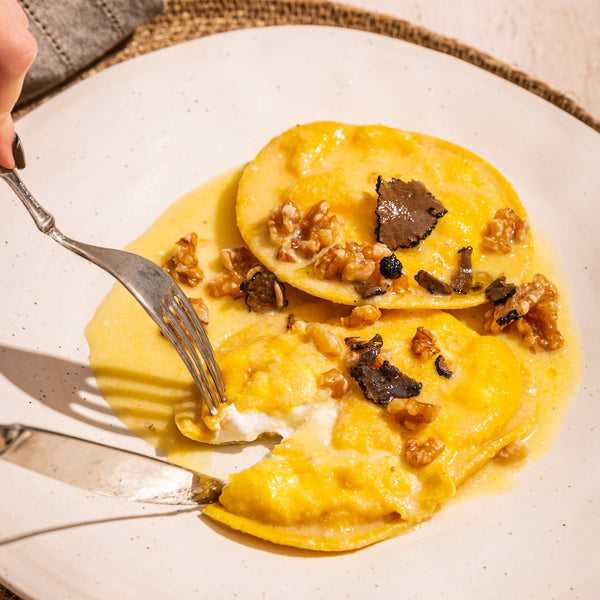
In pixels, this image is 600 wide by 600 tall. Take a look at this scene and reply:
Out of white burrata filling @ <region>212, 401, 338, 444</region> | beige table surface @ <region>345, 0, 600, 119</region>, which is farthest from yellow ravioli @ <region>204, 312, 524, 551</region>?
beige table surface @ <region>345, 0, 600, 119</region>

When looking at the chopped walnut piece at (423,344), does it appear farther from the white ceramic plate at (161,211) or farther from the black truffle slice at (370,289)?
the white ceramic plate at (161,211)

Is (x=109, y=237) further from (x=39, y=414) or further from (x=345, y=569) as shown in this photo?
(x=345, y=569)

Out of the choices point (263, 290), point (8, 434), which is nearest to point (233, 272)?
point (263, 290)

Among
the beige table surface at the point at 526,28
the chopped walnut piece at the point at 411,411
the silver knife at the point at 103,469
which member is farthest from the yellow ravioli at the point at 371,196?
the beige table surface at the point at 526,28

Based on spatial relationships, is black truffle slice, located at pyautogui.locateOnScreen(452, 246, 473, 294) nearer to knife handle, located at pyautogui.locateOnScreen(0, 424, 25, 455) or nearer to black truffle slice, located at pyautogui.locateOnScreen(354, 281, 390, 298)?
black truffle slice, located at pyautogui.locateOnScreen(354, 281, 390, 298)

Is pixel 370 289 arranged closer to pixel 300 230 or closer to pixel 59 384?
pixel 300 230

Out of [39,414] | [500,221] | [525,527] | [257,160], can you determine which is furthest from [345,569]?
[257,160]
